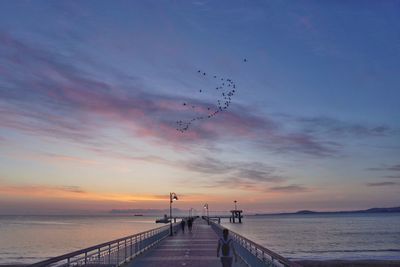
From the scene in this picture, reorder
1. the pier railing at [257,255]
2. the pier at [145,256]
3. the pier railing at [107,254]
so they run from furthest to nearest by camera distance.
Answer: the pier at [145,256]
the pier railing at [107,254]
the pier railing at [257,255]

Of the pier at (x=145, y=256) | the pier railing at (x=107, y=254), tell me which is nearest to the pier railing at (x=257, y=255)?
the pier at (x=145, y=256)

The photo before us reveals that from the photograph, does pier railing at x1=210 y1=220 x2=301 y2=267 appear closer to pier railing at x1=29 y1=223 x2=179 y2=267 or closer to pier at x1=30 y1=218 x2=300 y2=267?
pier at x1=30 y1=218 x2=300 y2=267

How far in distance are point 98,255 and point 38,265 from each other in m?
6.74

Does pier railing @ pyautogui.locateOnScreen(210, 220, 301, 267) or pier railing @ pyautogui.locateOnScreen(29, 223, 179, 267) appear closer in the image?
pier railing @ pyautogui.locateOnScreen(210, 220, 301, 267)

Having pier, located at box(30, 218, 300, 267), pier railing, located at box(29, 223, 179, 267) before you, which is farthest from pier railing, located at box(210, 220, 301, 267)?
pier railing, located at box(29, 223, 179, 267)

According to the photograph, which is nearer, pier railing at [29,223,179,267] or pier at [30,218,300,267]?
pier railing at [29,223,179,267]

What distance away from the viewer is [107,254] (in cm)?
1734

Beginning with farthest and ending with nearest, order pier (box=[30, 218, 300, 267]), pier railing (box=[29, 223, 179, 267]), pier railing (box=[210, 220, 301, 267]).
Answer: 1. pier (box=[30, 218, 300, 267])
2. pier railing (box=[29, 223, 179, 267])
3. pier railing (box=[210, 220, 301, 267])

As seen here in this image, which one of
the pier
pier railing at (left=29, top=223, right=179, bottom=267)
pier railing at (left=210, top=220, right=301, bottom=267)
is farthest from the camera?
the pier

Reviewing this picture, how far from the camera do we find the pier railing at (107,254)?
12453 mm

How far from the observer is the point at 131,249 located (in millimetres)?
23688

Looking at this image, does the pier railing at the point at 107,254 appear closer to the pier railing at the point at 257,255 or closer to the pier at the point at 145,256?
the pier at the point at 145,256

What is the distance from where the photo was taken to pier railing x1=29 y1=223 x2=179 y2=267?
40.9 ft

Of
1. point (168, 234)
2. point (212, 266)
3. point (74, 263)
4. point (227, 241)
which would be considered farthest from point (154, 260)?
point (168, 234)
